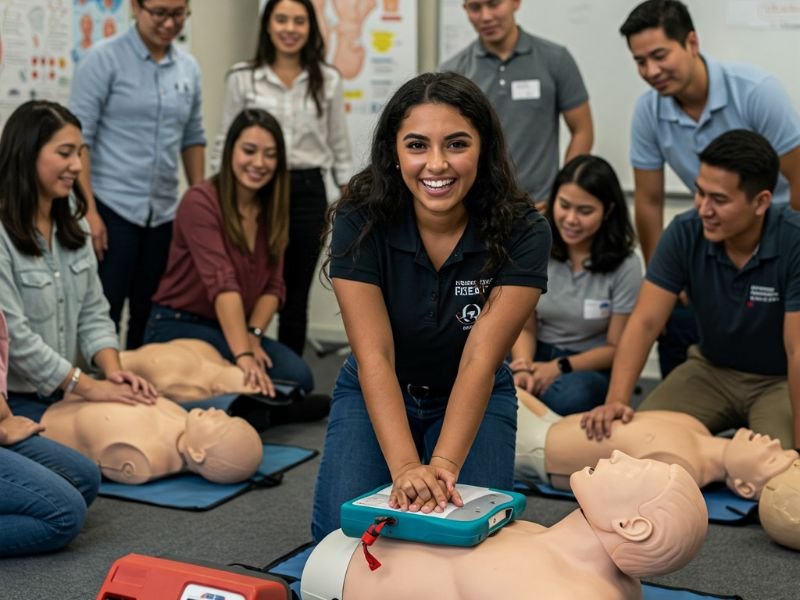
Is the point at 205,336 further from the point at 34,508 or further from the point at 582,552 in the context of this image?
the point at 582,552

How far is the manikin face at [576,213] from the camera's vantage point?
3.08 meters

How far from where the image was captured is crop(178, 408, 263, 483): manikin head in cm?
266

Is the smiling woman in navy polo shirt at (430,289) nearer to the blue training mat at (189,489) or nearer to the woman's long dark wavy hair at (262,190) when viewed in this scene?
the blue training mat at (189,489)

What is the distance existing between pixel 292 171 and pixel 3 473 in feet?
5.80

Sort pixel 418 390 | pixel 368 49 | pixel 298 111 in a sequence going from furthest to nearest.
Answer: pixel 368 49
pixel 298 111
pixel 418 390

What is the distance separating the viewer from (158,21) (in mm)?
3273

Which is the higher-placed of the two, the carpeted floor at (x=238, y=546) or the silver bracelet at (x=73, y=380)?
the silver bracelet at (x=73, y=380)

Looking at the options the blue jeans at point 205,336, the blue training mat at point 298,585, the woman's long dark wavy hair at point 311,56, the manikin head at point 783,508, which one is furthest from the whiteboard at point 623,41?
the blue training mat at point 298,585

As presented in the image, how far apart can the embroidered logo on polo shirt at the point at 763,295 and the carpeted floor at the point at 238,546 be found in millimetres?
615

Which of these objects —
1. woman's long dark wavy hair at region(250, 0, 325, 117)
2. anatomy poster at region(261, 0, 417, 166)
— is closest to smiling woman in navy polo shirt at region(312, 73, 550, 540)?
woman's long dark wavy hair at region(250, 0, 325, 117)

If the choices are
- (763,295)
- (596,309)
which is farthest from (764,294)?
(596,309)

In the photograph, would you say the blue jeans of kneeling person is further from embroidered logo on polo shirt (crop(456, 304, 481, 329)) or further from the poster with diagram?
the poster with diagram

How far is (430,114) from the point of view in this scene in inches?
73.3

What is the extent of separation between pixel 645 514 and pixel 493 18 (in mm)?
2233
